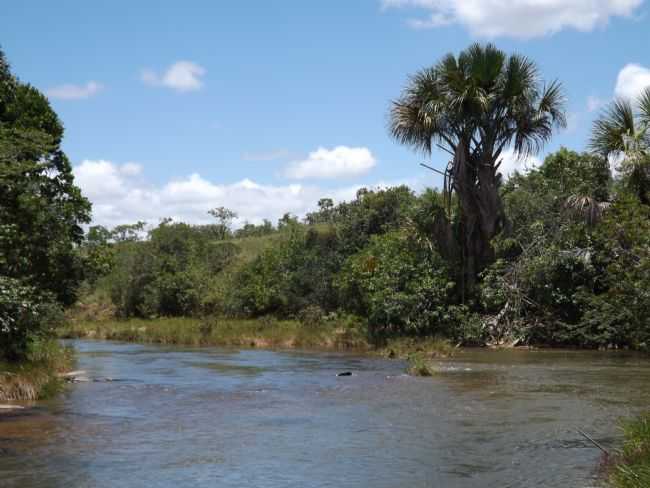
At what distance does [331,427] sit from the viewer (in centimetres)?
1516

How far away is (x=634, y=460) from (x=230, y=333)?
31.3 m

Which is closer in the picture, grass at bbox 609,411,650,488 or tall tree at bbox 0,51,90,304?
grass at bbox 609,411,650,488

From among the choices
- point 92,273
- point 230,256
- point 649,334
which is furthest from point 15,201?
point 230,256

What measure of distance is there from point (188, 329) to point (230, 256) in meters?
18.8

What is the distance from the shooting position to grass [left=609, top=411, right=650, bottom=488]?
8024mm

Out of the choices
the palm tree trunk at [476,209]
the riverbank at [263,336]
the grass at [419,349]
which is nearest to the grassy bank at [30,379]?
the grass at [419,349]

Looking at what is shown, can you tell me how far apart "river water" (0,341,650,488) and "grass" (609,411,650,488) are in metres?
0.73

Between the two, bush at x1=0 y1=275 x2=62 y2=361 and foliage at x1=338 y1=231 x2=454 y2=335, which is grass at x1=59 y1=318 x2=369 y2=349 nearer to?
foliage at x1=338 y1=231 x2=454 y2=335

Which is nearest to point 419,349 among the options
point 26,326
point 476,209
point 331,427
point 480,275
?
point 480,275

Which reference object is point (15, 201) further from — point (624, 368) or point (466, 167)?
point (466, 167)

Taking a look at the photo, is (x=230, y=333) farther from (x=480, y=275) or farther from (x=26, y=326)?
(x=26, y=326)

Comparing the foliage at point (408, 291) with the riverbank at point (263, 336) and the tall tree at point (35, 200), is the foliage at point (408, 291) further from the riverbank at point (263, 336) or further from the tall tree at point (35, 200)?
the tall tree at point (35, 200)

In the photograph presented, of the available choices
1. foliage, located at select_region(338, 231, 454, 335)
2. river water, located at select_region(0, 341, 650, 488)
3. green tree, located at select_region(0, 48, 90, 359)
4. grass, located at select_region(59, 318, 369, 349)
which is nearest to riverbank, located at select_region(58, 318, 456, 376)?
grass, located at select_region(59, 318, 369, 349)

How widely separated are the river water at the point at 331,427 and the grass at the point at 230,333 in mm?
9553
